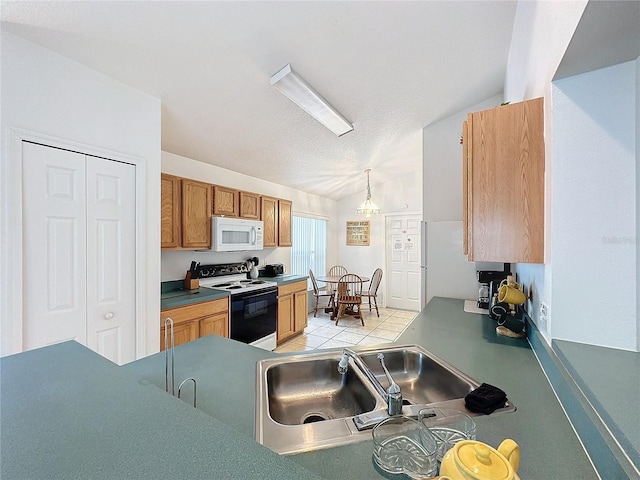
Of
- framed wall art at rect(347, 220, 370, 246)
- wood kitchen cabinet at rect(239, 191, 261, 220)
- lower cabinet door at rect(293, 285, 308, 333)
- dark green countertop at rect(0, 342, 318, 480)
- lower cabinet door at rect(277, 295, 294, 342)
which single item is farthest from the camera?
framed wall art at rect(347, 220, 370, 246)

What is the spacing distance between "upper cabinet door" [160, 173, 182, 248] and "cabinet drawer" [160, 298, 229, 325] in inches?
25.1

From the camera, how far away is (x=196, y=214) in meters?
2.92

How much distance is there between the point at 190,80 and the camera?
197 centimetres

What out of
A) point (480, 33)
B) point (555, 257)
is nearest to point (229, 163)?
point (480, 33)

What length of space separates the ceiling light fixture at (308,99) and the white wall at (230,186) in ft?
5.05

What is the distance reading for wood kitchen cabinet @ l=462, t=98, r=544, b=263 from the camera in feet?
4.01

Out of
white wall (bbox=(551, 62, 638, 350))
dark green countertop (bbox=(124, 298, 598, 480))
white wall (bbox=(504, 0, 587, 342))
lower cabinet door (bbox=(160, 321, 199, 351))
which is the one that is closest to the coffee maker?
dark green countertop (bbox=(124, 298, 598, 480))

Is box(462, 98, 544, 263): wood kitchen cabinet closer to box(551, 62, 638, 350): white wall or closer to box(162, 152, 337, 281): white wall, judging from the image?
box(551, 62, 638, 350): white wall

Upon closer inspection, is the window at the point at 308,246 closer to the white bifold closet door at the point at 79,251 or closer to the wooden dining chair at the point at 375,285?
the wooden dining chair at the point at 375,285

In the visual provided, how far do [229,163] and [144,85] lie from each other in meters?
1.50

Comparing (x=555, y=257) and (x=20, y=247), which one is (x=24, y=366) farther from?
(x=555, y=257)

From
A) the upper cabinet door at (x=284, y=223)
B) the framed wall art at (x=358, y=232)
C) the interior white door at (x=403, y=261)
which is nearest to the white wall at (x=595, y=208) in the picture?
the upper cabinet door at (x=284, y=223)

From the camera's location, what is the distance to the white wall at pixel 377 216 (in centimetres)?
546

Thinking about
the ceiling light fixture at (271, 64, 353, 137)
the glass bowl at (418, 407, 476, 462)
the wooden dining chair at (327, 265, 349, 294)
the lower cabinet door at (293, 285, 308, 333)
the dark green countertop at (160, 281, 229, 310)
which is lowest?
the lower cabinet door at (293, 285, 308, 333)
